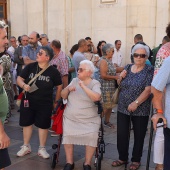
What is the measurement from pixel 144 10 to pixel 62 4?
3117 mm

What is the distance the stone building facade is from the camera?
10531 millimetres

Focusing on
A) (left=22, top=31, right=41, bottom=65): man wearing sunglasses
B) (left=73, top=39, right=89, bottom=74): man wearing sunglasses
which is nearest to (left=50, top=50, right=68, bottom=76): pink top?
(left=73, top=39, right=89, bottom=74): man wearing sunglasses

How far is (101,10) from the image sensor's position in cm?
1117

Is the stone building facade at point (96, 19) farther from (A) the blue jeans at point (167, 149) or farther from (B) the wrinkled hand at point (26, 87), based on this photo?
(A) the blue jeans at point (167, 149)

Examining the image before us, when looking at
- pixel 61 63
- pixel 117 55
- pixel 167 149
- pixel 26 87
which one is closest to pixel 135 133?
pixel 167 149

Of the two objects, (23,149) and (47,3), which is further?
(47,3)

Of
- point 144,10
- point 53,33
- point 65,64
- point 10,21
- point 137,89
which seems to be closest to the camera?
point 137,89

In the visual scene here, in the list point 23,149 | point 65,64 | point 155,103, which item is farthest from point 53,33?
point 155,103

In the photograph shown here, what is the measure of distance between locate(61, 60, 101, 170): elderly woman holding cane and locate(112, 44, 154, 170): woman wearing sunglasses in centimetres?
39

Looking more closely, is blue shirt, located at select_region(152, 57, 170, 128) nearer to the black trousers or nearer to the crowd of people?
the crowd of people

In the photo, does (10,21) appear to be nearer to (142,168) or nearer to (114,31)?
(114,31)

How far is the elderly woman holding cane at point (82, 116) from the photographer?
446 cm

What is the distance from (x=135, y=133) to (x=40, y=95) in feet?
5.14

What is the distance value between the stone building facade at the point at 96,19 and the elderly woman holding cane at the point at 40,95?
6067 millimetres
